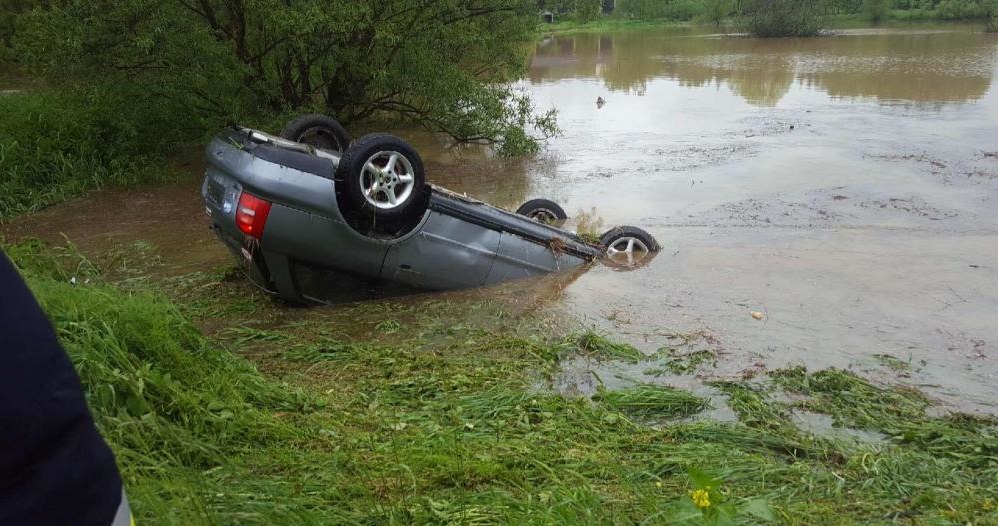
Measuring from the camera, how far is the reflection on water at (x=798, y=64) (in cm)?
2081

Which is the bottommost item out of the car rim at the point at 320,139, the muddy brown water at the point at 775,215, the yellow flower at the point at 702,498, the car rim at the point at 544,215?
the muddy brown water at the point at 775,215

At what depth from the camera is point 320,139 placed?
701cm

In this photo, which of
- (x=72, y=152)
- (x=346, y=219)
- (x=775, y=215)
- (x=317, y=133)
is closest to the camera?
(x=346, y=219)

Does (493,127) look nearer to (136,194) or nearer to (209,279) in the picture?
(136,194)

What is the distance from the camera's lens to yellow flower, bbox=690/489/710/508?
2.30 meters

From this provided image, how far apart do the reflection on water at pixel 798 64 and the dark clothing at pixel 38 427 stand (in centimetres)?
1955

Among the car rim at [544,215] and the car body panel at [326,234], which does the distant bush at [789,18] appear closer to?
the car rim at [544,215]

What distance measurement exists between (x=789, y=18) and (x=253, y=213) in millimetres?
44069

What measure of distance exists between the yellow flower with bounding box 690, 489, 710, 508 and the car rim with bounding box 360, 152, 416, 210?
3427mm

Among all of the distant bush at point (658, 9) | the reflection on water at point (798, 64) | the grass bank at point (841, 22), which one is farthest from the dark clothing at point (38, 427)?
the distant bush at point (658, 9)

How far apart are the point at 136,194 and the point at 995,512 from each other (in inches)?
403

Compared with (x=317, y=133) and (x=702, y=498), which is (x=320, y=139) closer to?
(x=317, y=133)

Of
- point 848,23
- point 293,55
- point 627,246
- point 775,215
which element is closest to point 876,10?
point 848,23

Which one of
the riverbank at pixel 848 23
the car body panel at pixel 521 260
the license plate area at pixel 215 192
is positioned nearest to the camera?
the license plate area at pixel 215 192
